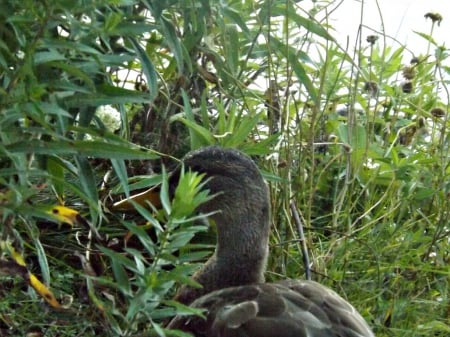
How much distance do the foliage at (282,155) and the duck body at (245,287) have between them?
0.14m

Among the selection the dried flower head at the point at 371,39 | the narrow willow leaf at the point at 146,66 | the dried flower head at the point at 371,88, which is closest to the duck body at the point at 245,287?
the narrow willow leaf at the point at 146,66

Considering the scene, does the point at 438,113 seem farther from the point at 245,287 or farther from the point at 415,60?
the point at 245,287

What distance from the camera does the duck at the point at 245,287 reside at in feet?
11.4

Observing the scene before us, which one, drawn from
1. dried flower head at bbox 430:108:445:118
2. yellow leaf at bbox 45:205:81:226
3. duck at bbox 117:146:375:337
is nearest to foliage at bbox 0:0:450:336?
dried flower head at bbox 430:108:445:118

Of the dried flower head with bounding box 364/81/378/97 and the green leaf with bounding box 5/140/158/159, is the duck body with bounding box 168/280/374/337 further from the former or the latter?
the dried flower head with bounding box 364/81/378/97

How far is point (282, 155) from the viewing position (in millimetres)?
4691

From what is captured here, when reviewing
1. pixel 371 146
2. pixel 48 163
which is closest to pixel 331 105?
pixel 371 146

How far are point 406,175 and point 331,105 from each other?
0.53 m

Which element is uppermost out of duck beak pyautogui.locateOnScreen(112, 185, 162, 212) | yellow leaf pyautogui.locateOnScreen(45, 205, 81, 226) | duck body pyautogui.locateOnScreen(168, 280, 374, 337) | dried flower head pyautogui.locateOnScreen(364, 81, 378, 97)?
dried flower head pyautogui.locateOnScreen(364, 81, 378, 97)

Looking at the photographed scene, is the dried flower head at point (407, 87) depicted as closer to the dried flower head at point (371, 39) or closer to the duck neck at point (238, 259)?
the dried flower head at point (371, 39)

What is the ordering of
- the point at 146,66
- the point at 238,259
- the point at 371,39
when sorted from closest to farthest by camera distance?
the point at 146,66
the point at 238,259
the point at 371,39

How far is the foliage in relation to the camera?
3.75m

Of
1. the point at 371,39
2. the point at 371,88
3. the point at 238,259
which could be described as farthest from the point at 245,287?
the point at 371,39

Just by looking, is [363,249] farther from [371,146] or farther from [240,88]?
[240,88]
